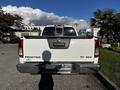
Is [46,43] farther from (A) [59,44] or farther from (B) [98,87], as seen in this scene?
(B) [98,87]

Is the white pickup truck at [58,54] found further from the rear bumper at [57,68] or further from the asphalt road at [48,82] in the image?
the asphalt road at [48,82]

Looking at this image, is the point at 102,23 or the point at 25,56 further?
the point at 102,23

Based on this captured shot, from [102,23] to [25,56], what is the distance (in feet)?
177

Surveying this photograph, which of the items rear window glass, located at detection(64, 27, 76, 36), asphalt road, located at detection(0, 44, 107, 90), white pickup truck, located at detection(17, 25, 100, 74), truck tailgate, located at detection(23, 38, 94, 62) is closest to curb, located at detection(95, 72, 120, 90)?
asphalt road, located at detection(0, 44, 107, 90)

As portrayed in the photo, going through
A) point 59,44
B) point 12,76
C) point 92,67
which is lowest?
point 12,76

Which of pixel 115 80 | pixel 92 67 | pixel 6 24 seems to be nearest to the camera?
pixel 92 67

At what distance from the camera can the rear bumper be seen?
9133 millimetres

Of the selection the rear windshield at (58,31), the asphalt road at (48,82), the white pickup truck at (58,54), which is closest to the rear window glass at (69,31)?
the rear windshield at (58,31)

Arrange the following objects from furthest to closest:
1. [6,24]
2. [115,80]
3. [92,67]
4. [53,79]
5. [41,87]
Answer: [6,24] → [53,79] → [115,80] → [41,87] → [92,67]

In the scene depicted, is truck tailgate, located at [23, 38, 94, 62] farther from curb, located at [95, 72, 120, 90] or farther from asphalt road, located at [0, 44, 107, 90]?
curb, located at [95, 72, 120, 90]

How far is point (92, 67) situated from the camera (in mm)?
9148

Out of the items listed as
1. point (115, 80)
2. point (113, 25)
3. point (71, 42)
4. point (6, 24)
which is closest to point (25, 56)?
point (71, 42)

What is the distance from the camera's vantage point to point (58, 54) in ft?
30.7

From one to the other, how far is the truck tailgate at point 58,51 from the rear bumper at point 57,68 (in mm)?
183
